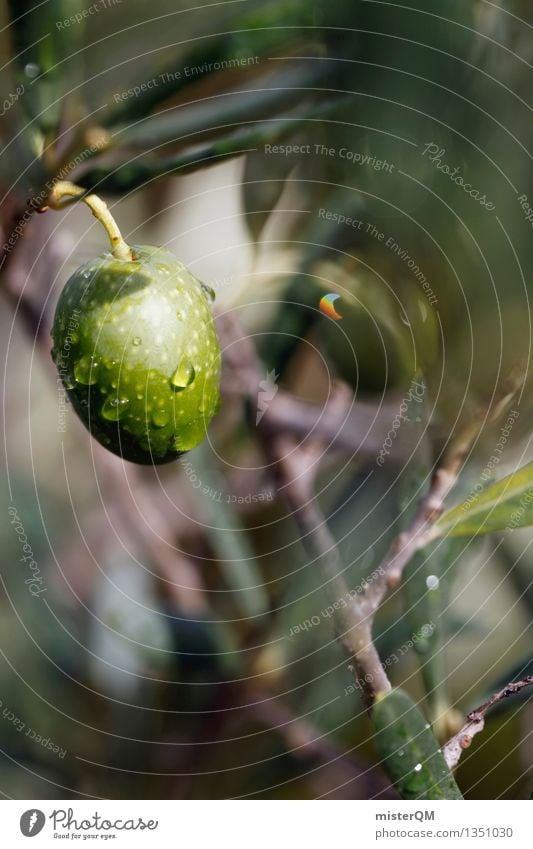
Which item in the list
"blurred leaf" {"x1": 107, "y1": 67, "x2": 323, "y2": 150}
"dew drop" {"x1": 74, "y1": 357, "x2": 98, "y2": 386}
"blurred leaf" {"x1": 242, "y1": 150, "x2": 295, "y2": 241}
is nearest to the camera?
"dew drop" {"x1": 74, "y1": 357, "x2": 98, "y2": 386}

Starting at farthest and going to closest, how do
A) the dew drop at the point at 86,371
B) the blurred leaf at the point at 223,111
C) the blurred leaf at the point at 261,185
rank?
the blurred leaf at the point at 261,185 → the blurred leaf at the point at 223,111 → the dew drop at the point at 86,371

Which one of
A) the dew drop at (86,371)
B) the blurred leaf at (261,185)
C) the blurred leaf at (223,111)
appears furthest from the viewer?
the blurred leaf at (261,185)

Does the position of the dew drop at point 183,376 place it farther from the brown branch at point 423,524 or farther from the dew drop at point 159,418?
the brown branch at point 423,524

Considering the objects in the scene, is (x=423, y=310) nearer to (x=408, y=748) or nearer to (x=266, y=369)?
(x=266, y=369)

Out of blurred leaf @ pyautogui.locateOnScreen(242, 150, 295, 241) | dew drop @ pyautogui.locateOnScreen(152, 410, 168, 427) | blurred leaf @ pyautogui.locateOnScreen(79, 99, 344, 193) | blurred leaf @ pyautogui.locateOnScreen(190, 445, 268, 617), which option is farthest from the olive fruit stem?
blurred leaf @ pyautogui.locateOnScreen(190, 445, 268, 617)

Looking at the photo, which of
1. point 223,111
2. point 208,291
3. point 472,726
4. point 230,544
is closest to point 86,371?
point 208,291

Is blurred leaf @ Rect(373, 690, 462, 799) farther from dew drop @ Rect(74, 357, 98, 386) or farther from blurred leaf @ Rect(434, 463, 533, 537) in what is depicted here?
dew drop @ Rect(74, 357, 98, 386)

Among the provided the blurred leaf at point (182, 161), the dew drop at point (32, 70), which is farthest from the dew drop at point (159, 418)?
the dew drop at point (32, 70)

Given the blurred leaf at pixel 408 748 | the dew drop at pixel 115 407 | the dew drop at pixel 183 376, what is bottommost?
the blurred leaf at pixel 408 748
